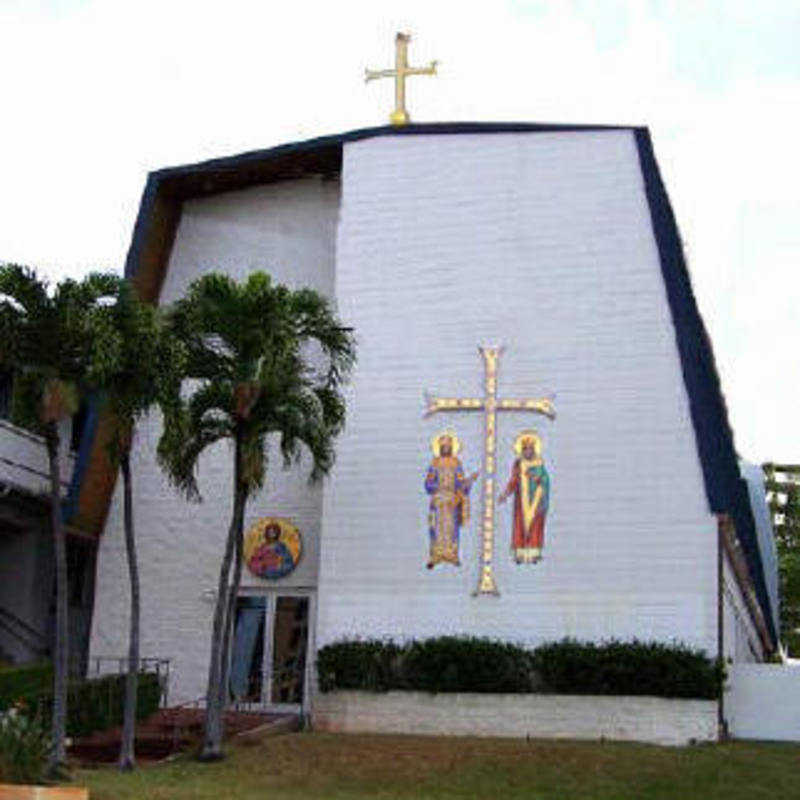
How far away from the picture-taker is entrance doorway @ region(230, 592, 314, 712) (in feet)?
95.3

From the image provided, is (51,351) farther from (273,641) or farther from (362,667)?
(273,641)

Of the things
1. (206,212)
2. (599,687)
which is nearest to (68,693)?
(599,687)

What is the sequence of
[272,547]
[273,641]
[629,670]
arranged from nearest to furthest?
[629,670] → [273,641] → [272,547]

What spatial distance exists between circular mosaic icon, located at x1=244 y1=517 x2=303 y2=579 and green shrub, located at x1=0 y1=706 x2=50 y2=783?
11193mm

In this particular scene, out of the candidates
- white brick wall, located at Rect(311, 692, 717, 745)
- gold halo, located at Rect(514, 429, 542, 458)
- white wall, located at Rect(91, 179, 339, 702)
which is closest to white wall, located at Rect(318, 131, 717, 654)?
gold halo, located at Rect(514, 429, 542, 458)

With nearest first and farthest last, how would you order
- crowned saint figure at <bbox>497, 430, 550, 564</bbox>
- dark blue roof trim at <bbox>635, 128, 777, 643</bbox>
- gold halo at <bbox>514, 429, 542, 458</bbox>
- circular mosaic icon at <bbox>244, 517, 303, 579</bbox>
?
1. dark blue roof trim at <bbox>635, 128, 777, 643</bbox>
2. crowned saint figure at <bbox>497, 430, 550, 564</bbox>
3. gold halo at <bbox>514, 429, 542, 458</bbox>
4. circular mosaic icon at <bbox>244, 517, 303, 579</bbox>

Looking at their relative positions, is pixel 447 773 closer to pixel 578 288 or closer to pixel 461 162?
pixel 578 288

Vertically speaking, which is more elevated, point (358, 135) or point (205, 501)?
point (358, 135)

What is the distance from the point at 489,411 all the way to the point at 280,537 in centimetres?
543

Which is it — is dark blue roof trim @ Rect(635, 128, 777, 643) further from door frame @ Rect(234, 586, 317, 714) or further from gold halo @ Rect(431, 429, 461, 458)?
door frame @ Rect(234, 586, 317, 714)

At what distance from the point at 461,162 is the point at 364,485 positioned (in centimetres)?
683

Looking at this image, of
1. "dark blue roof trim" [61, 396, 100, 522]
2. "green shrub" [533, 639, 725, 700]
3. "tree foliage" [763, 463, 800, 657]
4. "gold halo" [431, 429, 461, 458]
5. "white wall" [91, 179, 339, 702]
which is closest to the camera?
"green shrub" [533, 639, 725, 700]

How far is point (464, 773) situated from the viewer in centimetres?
2112

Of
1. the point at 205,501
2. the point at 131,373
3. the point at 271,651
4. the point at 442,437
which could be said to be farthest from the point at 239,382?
the point at 271,651
